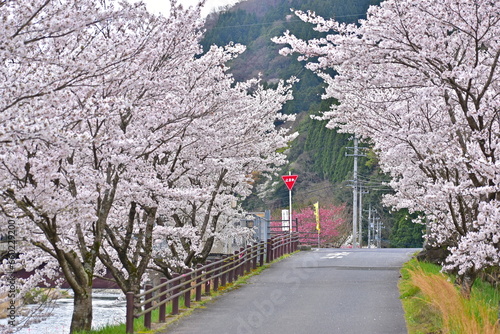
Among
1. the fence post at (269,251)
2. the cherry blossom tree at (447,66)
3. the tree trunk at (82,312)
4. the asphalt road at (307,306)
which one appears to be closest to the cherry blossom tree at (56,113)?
the tree trunk at (82,312)

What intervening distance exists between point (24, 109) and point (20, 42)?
813mm

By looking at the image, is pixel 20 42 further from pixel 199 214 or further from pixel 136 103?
pixel 199 214

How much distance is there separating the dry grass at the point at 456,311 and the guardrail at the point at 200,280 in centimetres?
487

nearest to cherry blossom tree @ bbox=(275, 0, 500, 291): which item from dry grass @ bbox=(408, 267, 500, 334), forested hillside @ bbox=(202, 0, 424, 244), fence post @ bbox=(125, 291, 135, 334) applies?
dry grass @ bbox=(408, 267, 500, 334)

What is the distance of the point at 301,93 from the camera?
7012 centimetres

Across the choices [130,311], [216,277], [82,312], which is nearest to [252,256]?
[216,277]

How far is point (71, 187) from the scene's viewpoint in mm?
10992

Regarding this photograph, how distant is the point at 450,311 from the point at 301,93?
2434 inches

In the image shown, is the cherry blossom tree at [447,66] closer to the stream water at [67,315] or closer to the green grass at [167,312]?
the green grass at [167,312]

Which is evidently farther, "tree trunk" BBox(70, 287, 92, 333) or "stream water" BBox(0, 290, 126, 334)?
"stream water" BBox(0, 290, 126, 334)

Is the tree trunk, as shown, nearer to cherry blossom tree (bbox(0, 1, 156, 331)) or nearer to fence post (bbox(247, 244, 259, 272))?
cherry blossom tree (bbox(0, 1, 156, 331))

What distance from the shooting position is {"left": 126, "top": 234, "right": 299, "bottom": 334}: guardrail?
1076 centimetres

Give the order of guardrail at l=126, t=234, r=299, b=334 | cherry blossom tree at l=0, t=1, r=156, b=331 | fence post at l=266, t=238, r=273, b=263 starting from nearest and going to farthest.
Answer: cherry blossom tree at l=0, t=1, r=156, b=331 < guardrail at l=126, t=234, r=299, b=334 < fence post at l=266, t=238, r=273, b=263

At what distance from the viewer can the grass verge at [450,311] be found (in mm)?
8102
